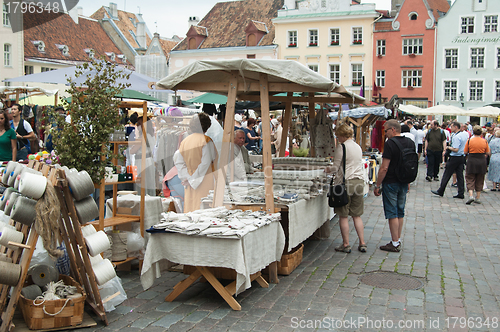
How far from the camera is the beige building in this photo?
3234 cm

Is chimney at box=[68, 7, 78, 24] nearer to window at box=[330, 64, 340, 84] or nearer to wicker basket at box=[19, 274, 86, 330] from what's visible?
window at box=[330, 64, 340, 84]

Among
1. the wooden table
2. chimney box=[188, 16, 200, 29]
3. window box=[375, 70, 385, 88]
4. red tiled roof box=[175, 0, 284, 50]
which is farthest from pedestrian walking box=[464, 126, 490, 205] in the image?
chimney box=[188, 16, 200, 29]

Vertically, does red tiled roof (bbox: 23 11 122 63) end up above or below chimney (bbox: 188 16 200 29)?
below

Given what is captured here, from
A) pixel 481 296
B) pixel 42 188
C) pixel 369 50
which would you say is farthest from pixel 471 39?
pixel 42 188

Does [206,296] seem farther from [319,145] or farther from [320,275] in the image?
[319,145]

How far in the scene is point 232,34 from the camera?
1757 inches

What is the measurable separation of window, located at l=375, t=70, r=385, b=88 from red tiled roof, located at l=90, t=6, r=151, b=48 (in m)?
26.8

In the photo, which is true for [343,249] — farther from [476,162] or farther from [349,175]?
[476,162]

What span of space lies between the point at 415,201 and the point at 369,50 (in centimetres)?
3183

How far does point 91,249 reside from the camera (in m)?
3.97

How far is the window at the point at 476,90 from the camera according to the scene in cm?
3934

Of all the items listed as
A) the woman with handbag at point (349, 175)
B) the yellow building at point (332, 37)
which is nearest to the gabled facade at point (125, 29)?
the yellow building at point (332, 37)

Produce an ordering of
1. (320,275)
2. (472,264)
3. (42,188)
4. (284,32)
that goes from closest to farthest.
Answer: (42,188), (320,275), (472,264), (284,32)

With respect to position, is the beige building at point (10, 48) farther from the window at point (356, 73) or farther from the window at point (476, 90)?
the window at point (476, 90)
